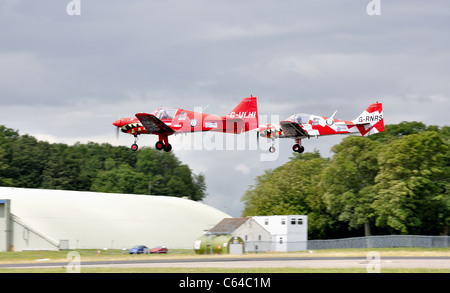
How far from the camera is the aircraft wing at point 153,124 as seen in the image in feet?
182

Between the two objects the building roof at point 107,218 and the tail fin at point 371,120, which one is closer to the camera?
the tail fin at point 371,120

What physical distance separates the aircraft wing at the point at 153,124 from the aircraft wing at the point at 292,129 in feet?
33.0

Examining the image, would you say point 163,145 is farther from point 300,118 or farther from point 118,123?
point 300,118

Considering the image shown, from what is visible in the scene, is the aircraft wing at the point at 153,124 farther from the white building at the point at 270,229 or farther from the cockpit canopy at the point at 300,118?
the white building at the point at 270,229

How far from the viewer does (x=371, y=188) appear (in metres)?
114

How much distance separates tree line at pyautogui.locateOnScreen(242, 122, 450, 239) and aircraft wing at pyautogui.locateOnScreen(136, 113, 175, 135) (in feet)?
191

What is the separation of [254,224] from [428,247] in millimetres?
29786

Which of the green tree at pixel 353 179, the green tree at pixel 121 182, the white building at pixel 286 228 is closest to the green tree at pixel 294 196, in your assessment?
the green tree at pixel 353 179

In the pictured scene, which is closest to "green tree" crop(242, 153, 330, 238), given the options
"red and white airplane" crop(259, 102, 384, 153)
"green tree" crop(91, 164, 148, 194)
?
"green tree" crop(91, 164, 148, 194)

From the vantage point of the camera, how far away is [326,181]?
120 meters

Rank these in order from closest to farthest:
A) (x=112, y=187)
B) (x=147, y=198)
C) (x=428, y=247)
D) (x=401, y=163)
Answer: (x=428, y=247) < (x=401, y=163) < (x=147, y=198) < (x=112, y=187)

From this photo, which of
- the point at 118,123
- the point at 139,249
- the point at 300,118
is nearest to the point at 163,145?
the point at 118,123
